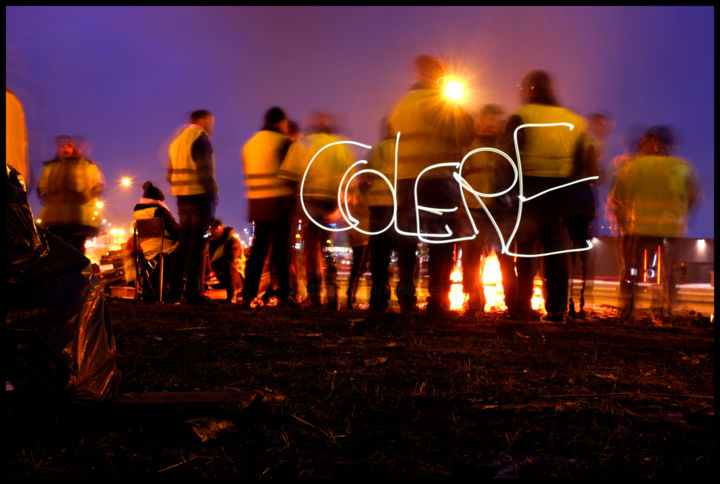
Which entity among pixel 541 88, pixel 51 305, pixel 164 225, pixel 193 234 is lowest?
pixel 51 305

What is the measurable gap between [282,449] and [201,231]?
5.25m

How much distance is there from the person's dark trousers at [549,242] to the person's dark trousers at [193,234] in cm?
344

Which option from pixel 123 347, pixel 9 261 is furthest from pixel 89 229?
pixel 9 261

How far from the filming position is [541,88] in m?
6.20

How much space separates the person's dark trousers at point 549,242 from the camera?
5.96m

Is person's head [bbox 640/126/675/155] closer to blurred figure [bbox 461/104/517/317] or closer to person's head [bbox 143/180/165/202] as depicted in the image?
blurred figure [bbox 461/104/517/317]

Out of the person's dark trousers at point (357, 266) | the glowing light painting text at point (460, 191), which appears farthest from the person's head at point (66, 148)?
the person's dark trousers at point (357, 266)

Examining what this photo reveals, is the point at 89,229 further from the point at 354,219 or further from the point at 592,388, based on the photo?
the point at 592,388

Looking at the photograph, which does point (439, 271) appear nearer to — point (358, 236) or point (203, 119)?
point (358, 236)

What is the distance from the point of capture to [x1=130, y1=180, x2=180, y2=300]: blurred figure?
25.0 ft

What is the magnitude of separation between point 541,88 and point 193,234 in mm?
4012

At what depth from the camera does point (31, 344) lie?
2191 millimetres

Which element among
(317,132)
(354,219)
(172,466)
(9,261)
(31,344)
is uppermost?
(317,132)

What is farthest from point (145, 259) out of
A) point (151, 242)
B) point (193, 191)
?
point (193, 191)
